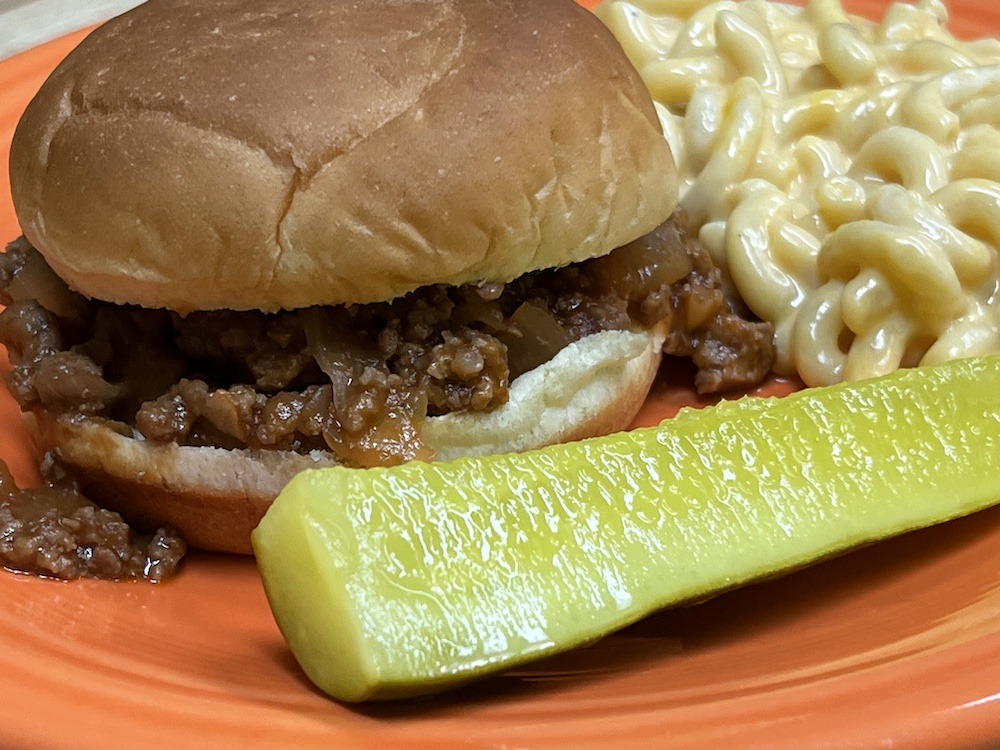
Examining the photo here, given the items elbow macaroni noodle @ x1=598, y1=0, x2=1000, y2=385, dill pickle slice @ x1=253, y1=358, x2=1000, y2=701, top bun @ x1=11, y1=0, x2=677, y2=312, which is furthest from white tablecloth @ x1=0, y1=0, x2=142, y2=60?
dill pickle slice @ x1=253, y1=358, x2=1000, y2=701

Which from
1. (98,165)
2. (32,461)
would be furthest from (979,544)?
(32,461)

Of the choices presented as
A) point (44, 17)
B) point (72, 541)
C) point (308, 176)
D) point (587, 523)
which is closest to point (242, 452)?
point (72, 541)

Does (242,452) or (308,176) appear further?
(242,452)

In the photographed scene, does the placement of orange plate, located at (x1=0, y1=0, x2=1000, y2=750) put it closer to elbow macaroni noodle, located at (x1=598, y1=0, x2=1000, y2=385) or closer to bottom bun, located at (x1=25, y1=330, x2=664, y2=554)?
bottom bun, located at (x1=25, y1=330, x2=664, y2=554)

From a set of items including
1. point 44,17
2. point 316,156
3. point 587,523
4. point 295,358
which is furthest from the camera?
point 44,17

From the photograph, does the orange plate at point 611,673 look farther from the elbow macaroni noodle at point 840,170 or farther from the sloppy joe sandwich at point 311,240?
the elbow macaroni noodle at point 840,170

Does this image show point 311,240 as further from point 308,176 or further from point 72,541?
point 72,541
